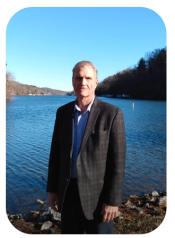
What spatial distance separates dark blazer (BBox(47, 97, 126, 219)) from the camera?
1947mm

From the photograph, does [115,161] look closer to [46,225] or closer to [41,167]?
[46,225]

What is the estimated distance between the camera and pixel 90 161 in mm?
1979

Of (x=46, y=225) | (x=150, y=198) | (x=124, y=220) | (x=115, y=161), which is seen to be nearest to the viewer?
(x=115, y=161)

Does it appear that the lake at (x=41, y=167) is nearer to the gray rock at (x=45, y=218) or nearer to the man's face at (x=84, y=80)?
the gray rock at (x=45, y=218)

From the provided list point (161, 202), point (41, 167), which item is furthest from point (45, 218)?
point (41, 167)

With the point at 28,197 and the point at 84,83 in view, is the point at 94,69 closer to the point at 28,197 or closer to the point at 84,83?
the point at 84,83

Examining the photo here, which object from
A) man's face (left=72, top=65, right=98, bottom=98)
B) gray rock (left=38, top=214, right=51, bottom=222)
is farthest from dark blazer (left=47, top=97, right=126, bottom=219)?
gray rock (left=38, top=214, right=51, bottom=222)

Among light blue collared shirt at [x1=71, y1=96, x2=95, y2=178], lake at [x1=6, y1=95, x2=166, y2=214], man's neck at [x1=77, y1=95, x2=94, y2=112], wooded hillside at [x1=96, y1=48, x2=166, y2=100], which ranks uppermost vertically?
wooded hillside at [x1=96, y1=48, x2=166, y2=100]

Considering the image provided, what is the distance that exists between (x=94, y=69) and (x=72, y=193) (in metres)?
1.12

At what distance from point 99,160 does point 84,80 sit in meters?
0.70

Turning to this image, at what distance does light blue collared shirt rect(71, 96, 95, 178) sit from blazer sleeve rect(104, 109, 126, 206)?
10.7 inches

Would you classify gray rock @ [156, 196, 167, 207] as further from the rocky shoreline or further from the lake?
the lake

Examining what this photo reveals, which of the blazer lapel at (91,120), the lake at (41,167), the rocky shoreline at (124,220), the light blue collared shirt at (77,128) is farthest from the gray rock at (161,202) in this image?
the blazer lapel at (91,120)

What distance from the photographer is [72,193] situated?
2041 mm
